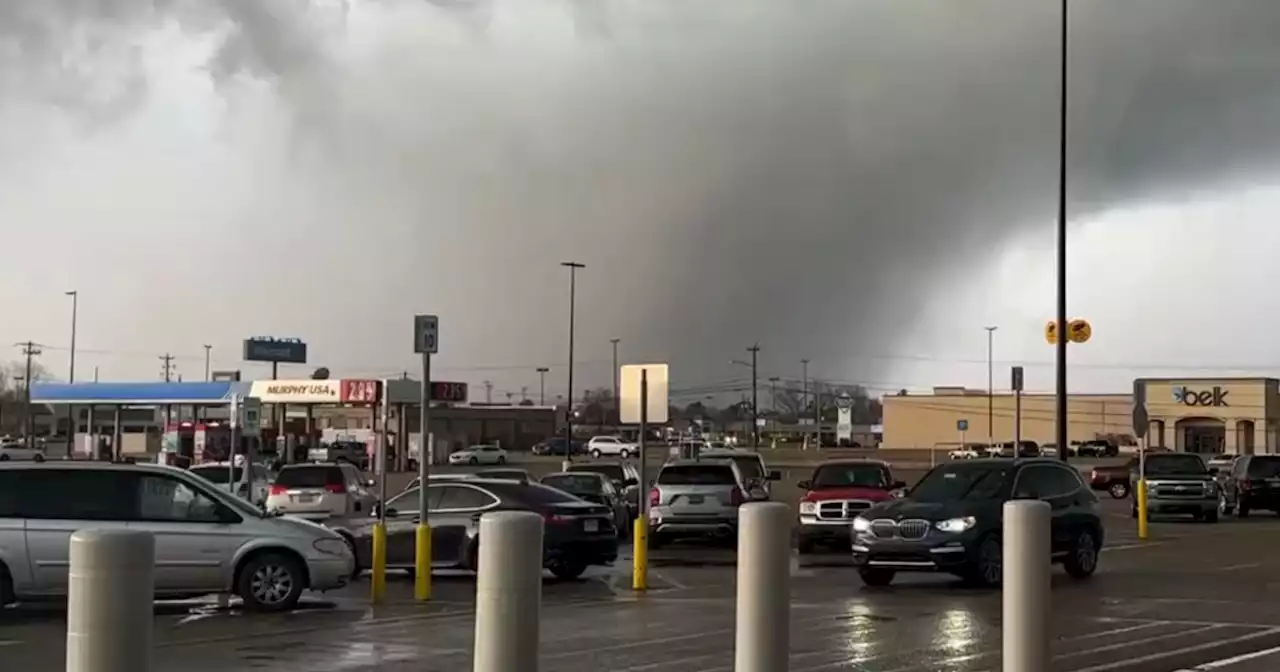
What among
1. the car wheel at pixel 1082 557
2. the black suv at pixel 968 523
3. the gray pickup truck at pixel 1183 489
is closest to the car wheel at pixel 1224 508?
the gray pickup truck at pixel 1183 489

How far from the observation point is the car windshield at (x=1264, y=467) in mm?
39750

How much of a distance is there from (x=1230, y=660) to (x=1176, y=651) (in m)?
0.51

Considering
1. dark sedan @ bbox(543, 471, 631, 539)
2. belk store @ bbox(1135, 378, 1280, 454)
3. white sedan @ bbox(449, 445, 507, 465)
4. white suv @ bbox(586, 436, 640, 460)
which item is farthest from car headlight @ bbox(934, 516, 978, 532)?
belk store @ bbox(1135, 378, 1280, 454)

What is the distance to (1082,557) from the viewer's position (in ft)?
67.8

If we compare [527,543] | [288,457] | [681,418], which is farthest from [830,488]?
[681,418]

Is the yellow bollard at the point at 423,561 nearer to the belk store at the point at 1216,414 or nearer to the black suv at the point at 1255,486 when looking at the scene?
the black suv at the point at 1255,486

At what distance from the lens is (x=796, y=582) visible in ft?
65.7

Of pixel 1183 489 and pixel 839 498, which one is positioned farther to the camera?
pixel 1183 489

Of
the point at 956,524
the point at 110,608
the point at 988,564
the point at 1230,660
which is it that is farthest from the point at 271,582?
the point at 110,608

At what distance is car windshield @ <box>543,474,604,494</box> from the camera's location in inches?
1093

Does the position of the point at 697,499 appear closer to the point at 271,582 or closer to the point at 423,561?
the point at 423,561

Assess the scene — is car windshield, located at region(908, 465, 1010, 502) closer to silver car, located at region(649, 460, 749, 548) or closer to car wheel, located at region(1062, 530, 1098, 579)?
car wheel, located at region(1062, 530, 1098, 579)

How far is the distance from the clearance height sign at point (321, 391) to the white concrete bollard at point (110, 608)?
60170mm

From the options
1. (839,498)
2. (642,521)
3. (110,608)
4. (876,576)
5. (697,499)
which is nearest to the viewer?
(110,608)
